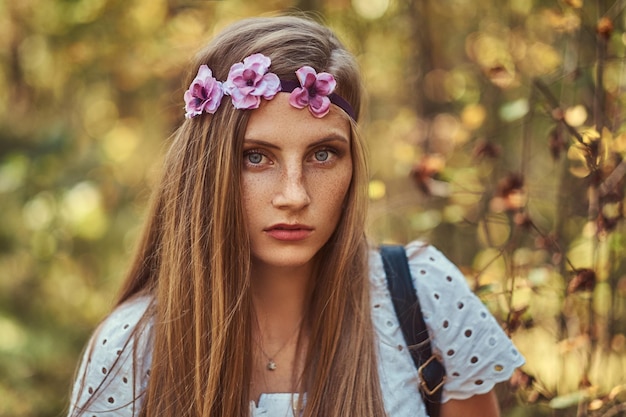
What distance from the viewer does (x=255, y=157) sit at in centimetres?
157

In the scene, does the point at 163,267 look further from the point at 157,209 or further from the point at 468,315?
the point at 468,315

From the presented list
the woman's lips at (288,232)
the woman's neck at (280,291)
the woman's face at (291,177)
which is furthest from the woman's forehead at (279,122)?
the woman's neck at (280,291)

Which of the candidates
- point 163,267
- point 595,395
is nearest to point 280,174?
point 163,267

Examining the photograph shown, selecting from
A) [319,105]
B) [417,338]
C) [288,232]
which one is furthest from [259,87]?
[417,338]

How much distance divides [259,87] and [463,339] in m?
0.76

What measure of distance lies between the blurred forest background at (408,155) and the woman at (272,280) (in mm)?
212

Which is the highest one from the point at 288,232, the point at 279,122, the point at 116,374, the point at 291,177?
the point at 279,122

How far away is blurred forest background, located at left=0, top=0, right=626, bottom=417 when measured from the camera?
6.47 feet

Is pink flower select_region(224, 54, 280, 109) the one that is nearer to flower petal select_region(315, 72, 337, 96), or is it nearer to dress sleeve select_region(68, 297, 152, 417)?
flower petal select_region(315, 72, 337, 96)

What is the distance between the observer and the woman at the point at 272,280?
1562mm

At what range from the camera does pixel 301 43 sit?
161 centimetres

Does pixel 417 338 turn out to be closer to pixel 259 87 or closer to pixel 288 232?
pixel 288 232

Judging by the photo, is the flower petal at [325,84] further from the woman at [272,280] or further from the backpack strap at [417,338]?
the backpack strap at [417,338]

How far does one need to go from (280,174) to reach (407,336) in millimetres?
510
